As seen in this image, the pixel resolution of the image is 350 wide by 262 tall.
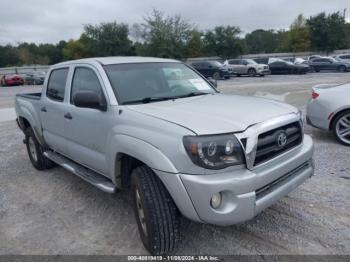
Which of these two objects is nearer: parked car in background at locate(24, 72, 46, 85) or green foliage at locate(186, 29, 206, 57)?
parked car in background at locate(24, 72, 46, 85)

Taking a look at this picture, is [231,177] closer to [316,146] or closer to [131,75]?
[131,75]

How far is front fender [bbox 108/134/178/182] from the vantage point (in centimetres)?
262

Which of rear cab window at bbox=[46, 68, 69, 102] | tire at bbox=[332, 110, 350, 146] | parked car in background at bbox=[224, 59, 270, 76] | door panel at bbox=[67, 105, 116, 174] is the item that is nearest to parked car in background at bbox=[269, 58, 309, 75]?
parked car in background at bbox=[224, 59, 270, 76]

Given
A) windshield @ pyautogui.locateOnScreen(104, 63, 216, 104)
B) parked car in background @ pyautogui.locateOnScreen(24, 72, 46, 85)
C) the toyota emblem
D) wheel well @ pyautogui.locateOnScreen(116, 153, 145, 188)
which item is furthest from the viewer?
parked car in background @ pyautogui.locateOnScreen(24, 72, 46, 85)

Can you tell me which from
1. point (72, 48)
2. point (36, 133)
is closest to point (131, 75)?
point (36, 133)

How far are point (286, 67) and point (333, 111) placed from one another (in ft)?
82.4

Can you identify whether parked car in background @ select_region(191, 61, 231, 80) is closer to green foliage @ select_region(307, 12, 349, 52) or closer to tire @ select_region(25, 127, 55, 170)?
tire @ select_region(25, 127, 55, 170)

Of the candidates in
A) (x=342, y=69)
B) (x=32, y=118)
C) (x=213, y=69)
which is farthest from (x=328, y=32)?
(x=32, y=118)

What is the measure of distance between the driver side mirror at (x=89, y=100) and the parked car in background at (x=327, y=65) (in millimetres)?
30516

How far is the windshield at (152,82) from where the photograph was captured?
355 cm

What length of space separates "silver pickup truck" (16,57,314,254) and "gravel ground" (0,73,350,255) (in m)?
0.44

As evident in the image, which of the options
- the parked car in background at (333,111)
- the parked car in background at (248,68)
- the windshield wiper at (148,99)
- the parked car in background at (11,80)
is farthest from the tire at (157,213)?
the parked car in background at (11,80)

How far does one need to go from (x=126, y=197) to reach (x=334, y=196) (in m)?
2.55

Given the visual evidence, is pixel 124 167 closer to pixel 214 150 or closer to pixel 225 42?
pixel 214 150
